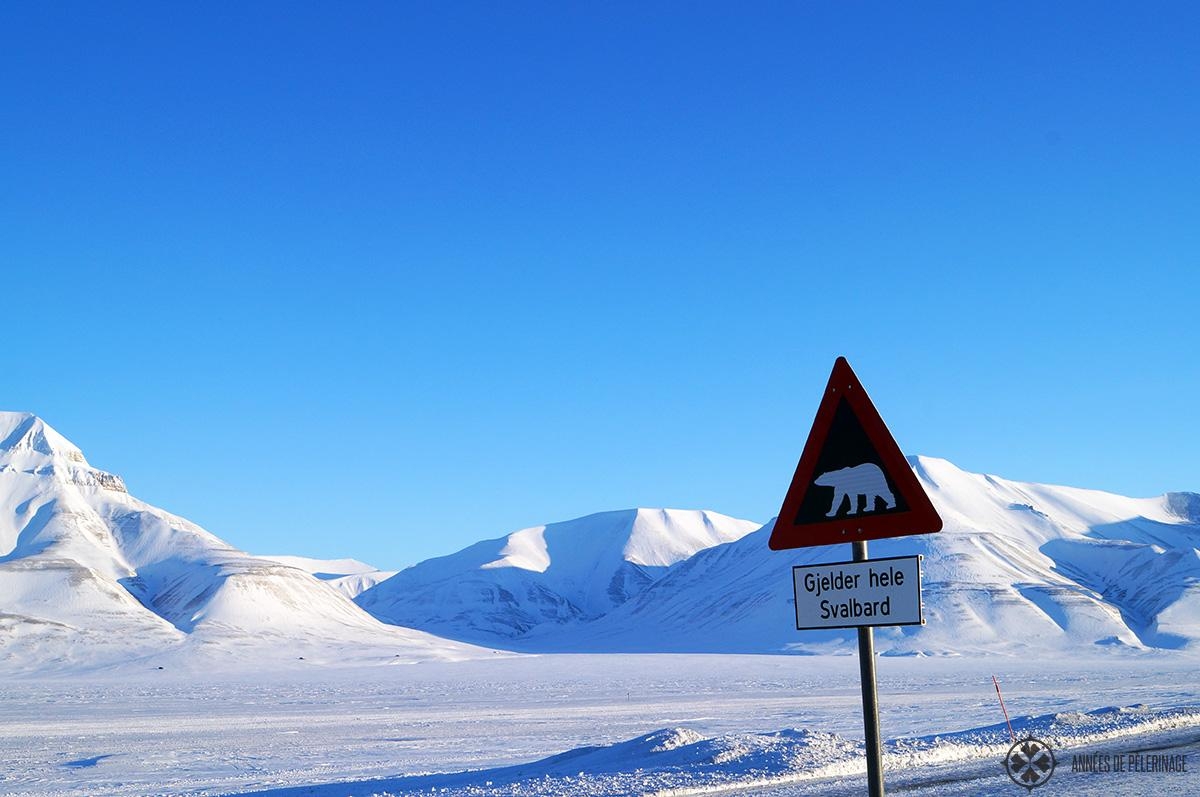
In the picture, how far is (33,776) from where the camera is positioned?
90.7ft

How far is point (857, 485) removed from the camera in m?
5.90

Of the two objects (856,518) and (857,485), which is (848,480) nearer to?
(857,485)

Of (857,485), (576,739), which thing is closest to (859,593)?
(857,485)

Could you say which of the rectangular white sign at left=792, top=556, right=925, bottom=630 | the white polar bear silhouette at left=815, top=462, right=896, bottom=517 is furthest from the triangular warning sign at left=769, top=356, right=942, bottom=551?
the rectangular white sign at left=792, top=556, right=925, bottom=630

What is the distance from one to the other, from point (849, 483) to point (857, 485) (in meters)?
0.05

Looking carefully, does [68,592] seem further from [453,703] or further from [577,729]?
[577,729]

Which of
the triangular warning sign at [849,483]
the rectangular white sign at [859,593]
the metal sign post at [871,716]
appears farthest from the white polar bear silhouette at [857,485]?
the metal sign post at [871,716]

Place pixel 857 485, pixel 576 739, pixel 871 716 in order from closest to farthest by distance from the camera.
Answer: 1. pixel 871 716
2. pixel 857 485
3. pixel 576 739

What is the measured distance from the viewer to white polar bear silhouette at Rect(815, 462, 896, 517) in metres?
5.80

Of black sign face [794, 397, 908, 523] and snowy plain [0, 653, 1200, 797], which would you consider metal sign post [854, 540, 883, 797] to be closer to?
black sign face [794, 397, 908, 523]

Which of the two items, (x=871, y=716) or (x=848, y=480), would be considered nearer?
(x=871, y=716)

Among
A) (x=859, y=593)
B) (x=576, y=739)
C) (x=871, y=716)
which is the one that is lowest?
(x=576, y=739)

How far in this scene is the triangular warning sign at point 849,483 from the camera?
5.70 metres

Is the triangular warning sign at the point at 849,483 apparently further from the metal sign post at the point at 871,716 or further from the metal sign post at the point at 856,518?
the metal sign post at the point at 871,716
